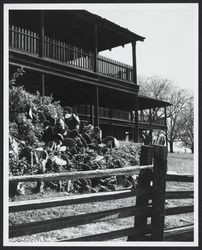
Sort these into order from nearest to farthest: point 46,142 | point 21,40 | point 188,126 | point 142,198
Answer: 1. point 142,198
2. point 46,142
3. point 21,40
4. point 188,126

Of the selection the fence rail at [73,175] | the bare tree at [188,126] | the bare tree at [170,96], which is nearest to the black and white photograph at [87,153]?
the fence rail at [73,175]

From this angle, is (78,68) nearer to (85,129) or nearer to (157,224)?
(85,129)

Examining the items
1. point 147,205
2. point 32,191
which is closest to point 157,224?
point 147,205

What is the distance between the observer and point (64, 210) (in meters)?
6.80

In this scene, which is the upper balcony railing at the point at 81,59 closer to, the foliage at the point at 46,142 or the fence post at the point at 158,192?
the foliage at the point at 46,142

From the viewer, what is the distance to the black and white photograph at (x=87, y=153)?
4.27m

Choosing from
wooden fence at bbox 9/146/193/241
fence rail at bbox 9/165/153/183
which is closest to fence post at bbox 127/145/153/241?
wooden fence at bbox 9/146/193/241

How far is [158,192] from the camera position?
4.69 meters

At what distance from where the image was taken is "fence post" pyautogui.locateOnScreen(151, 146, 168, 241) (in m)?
4.65

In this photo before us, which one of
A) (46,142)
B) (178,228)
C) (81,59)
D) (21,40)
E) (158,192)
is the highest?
(21,40)

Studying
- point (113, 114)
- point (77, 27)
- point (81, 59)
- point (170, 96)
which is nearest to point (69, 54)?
point (81, 59)

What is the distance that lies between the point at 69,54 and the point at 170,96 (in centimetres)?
2867

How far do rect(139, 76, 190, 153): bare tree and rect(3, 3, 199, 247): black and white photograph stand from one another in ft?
66.3

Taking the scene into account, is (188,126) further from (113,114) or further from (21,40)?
(21,40)
